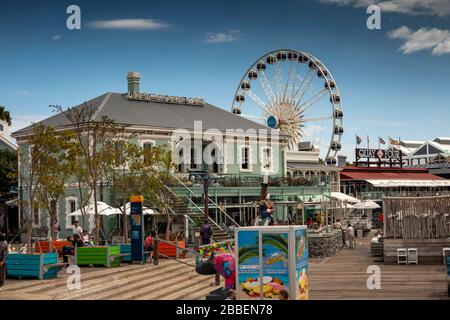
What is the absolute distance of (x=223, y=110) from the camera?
51438mm

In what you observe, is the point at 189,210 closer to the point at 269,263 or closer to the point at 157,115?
the point at 157,115

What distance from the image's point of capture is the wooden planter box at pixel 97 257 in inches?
893

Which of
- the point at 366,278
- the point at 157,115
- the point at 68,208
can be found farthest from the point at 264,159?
the point at 366,278

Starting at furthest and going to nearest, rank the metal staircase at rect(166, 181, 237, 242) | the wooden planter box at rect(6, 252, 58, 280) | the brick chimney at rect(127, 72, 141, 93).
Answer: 1. the brick chimney at rect(127, 72, 141, 93)
2. the metal staircase at rect(166, 181, 237, 242)
3. the wooden planter box at rect(6, 252, 58, 280)

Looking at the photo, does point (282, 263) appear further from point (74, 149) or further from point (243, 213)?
point (243, 213)

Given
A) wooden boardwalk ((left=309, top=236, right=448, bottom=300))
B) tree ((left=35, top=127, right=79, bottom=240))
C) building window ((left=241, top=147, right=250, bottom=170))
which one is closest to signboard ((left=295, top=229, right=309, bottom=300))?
wooden boardwalk ((left=309, top=236, right=448, bottom=300))

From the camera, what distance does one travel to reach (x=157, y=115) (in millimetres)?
45469

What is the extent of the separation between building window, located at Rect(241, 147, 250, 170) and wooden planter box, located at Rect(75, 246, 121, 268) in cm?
2557

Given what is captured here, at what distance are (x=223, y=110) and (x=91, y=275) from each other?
3226 cm

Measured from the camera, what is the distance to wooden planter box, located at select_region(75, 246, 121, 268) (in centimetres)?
2267

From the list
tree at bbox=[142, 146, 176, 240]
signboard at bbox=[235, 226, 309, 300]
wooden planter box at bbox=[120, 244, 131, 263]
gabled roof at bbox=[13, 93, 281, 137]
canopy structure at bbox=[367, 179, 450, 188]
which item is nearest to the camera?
signboard at bbox=[235, 226, 309, 300]

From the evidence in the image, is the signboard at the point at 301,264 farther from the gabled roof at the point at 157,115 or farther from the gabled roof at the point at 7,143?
the gabled roof at the point at 7,143

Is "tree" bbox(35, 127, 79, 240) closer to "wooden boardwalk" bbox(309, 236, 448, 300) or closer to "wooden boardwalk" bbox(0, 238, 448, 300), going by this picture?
"wooden boardwalk" bbox(0, 238, 448, 300)
